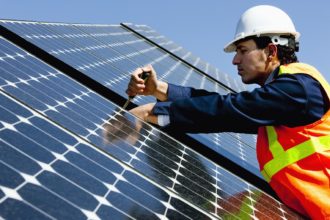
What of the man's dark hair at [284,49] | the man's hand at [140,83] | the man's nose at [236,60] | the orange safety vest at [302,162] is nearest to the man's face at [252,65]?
the man's nose at [236,60]

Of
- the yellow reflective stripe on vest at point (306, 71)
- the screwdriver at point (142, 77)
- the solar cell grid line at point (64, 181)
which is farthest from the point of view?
the screwdriver at point (142, 77)

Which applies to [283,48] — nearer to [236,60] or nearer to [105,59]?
[236,60]

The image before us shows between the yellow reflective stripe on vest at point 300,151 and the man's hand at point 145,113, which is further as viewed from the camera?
the man's hand at point 145,113

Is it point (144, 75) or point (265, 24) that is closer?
point (144, 75)

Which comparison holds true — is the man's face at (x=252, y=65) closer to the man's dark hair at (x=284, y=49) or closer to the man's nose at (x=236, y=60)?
the man's nose at (x=236, y=60)

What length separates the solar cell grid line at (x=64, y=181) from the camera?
6.49ft

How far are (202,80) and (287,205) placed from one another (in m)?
5.96

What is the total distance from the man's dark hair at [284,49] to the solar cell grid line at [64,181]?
2.44 metres

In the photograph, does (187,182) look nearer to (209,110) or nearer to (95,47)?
(209,110)

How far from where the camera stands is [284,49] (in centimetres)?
507

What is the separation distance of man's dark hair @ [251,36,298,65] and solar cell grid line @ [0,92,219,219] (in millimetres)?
2438

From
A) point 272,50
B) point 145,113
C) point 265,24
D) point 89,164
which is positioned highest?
point 265,24

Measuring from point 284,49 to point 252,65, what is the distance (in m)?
0.39

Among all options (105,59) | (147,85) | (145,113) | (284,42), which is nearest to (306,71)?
(284,42)
